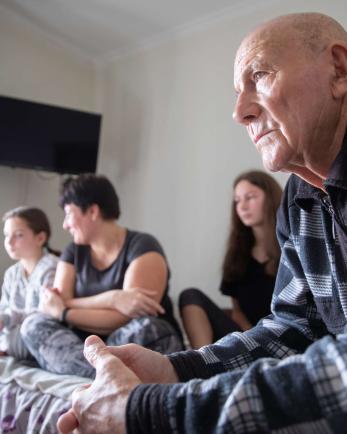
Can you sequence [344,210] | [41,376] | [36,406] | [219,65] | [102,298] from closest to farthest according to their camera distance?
[344,210], [36,406], [41,376], [102,298], [219,65]

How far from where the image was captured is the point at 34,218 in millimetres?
1958

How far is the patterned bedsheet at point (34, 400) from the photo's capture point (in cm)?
107

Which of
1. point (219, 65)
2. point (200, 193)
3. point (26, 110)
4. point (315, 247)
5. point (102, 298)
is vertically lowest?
point (102, 298)

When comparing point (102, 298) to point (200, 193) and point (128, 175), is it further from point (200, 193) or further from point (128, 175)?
point (128, 175)

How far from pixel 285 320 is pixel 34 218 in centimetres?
140

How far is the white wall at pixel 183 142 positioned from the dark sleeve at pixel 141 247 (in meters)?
0.71

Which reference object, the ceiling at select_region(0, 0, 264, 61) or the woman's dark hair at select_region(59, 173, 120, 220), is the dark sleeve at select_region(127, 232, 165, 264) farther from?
the ceiling at select_region(0, 0, 264, 61)

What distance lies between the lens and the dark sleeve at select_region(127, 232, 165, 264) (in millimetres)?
1570

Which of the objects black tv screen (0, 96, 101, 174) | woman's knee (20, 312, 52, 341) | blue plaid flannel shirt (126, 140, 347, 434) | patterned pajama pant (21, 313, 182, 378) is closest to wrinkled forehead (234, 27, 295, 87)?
blue plaid flannel shirt (126, 140, 347, 434)

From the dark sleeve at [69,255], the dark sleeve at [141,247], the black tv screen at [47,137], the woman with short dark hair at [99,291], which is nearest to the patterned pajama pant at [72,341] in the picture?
the woman with short dark hair at [99,291]

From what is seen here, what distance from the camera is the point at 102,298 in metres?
1.52

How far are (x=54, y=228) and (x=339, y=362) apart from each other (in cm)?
190

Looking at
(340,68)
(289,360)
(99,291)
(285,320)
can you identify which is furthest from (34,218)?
(289,360)

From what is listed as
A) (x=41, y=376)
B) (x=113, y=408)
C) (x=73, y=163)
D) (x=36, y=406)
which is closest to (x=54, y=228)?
(x=73, y=163)
